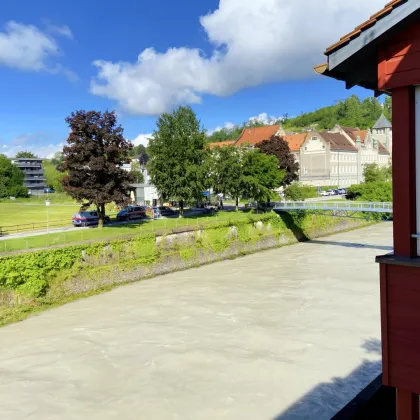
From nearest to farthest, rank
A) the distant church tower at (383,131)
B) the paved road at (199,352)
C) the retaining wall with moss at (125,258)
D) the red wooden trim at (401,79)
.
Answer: the red wooden trim at (401,79) → the paved road at (199,352) → the retaining wall with moss at (125,258) → the distant church tower at (383,131)

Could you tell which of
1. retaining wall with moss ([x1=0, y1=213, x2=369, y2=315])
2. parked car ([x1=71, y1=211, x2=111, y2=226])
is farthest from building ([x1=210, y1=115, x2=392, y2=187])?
parked car ([x1=71, y1=211, x2=111, y2=226])

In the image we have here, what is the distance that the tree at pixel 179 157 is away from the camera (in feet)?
119

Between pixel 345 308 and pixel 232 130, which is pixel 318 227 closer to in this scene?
pixel 345 308

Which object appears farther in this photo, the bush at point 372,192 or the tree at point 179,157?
the bush at point 372,192

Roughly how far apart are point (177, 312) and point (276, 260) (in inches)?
536

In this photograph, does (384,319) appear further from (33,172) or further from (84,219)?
(33,172)

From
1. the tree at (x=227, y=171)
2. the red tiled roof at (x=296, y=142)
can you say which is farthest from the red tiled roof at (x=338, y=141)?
the tree at (x=227, y=171)

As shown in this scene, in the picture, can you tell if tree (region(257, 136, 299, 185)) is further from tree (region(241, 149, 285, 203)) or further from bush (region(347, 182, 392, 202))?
bush (region(347, 182, 392, 202))

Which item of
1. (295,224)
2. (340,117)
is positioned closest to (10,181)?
(295,224)

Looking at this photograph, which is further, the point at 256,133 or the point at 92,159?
the point at 256,133

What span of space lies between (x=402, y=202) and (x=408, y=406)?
74.9 inches

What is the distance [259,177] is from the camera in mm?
41281

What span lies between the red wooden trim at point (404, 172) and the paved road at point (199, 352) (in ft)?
26.2

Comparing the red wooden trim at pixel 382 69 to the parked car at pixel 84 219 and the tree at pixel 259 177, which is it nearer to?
the parked car at pixel 84 219
